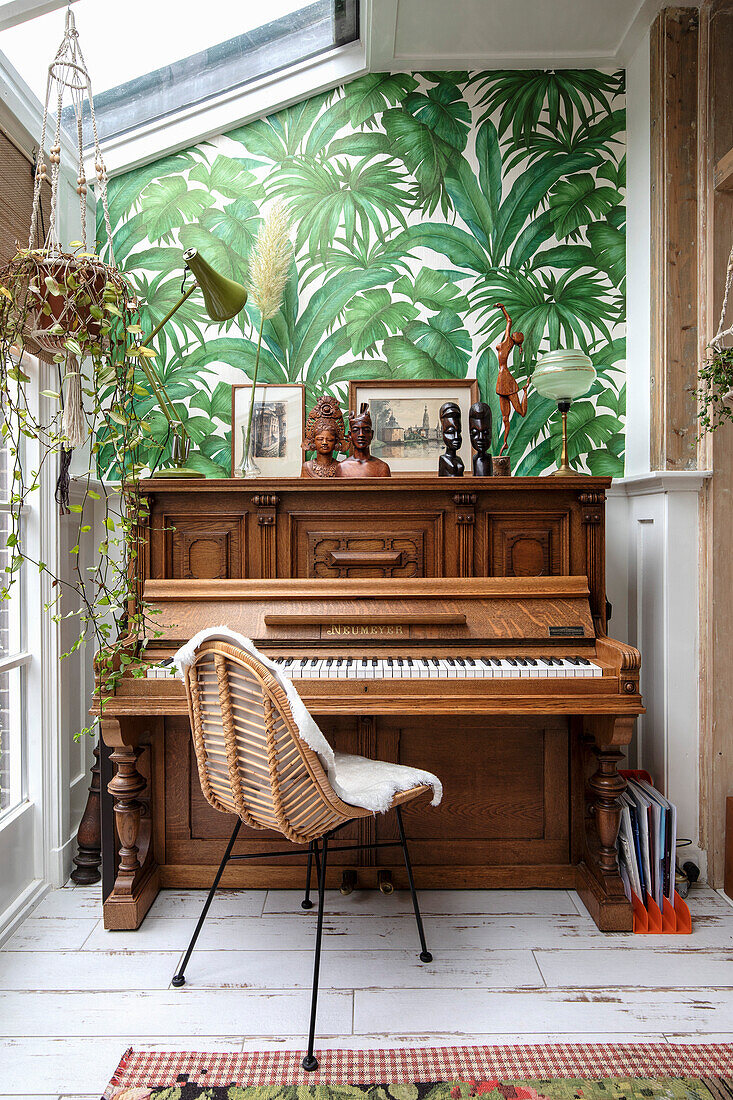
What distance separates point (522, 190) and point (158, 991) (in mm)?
3130

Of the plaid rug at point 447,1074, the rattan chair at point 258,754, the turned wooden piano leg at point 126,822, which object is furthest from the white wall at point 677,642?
the turned wooden piano leg at point 126,822

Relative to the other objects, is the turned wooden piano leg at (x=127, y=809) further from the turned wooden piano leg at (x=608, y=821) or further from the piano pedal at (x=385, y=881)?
the turned wooden piano leg at (x=608, y=821)

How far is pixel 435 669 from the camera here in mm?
2154

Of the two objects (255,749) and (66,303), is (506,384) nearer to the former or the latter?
(66,303)

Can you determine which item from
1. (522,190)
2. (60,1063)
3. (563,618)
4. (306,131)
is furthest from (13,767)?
(522,190)

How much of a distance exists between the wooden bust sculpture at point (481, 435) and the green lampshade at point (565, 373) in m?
0.26

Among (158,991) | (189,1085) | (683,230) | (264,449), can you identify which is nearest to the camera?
(189,1085)

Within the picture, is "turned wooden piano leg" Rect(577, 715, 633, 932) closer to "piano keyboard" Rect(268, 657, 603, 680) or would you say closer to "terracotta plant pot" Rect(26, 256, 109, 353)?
"piano keyboard" Rect(268, 657, 603, 680)

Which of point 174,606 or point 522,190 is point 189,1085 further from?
point 522,190

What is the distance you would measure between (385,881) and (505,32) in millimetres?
3181

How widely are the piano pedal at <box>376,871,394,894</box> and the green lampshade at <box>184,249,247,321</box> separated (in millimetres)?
2013

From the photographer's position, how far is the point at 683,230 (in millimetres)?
2713

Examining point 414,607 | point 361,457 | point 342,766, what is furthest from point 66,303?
point 342,766

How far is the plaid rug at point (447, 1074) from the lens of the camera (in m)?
1.63
